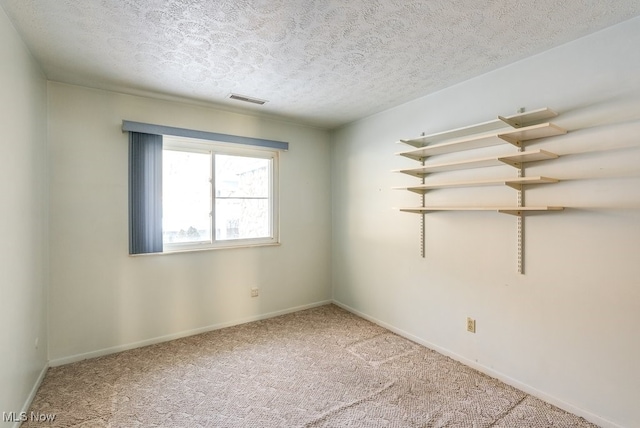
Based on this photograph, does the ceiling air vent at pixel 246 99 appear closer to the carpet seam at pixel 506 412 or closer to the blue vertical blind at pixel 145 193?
the blue vertical blind at pixel 145 193

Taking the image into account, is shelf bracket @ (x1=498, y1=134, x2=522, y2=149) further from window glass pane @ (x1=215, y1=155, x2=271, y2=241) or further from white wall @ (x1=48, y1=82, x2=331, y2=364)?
window glass pane @ (x1=215, y1=155, x2=271, y2=241)

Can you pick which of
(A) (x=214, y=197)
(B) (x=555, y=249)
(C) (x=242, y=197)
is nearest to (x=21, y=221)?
(A) (x=214, y=197)

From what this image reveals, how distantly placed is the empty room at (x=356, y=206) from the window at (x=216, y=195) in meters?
0.02

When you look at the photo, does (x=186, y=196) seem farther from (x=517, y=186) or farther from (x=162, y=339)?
(x=517, y=186)

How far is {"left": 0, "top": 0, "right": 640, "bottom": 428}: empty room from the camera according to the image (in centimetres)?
176

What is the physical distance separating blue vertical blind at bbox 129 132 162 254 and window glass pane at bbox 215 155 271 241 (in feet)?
2.04

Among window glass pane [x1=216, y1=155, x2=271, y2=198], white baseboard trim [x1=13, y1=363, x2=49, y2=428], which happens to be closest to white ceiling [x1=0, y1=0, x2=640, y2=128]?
window glass pane [x1=216, y1=155, x2=271, y2=198]

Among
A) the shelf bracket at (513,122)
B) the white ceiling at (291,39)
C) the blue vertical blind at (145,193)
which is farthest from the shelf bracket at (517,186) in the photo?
the blue vertical blind at (145,193)

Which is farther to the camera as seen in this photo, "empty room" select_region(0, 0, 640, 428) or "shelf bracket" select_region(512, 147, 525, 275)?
"shelf bracket" select_region(512, 147, 525, 275)

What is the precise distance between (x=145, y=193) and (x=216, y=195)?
2.32 ft

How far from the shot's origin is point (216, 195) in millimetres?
3352

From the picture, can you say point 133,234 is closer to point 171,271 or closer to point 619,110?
point 171,271

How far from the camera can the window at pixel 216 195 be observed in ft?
10.2

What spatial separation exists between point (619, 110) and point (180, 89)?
323 centimetres
